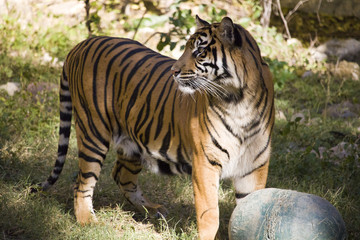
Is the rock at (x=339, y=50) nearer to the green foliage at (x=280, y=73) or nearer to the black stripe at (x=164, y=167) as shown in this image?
the green foliage at (x=280, y=73)

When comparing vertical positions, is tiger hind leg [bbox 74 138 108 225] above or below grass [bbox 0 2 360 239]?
above

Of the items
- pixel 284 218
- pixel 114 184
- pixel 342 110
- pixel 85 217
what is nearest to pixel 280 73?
pixel 342 110

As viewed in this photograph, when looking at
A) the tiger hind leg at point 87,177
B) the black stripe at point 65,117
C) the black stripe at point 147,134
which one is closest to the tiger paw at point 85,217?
the tiger hind leg at point 87,177

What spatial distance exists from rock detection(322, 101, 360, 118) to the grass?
0.14 metres

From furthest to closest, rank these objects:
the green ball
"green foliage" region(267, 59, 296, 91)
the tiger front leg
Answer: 1. "green foliage" region(267, 59, 296, 91)
2. the tiger front leg
3. the green ball

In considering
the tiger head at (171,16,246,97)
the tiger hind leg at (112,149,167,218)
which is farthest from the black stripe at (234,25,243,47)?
the tiger hind leg at (112,149,167,218)

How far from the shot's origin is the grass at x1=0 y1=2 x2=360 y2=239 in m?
3.81

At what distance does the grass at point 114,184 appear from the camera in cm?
381

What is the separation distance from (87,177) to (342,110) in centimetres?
378

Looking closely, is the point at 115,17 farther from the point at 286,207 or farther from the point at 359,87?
the point at 286,207

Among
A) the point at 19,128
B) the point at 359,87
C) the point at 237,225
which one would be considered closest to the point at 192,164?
the point at 237,225

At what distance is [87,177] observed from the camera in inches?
158

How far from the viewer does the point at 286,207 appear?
9.71 ft

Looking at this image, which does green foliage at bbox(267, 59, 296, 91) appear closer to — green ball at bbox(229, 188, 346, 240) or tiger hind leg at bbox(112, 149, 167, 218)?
tiger hind leg at bbox(112, 149, 167, 218)
